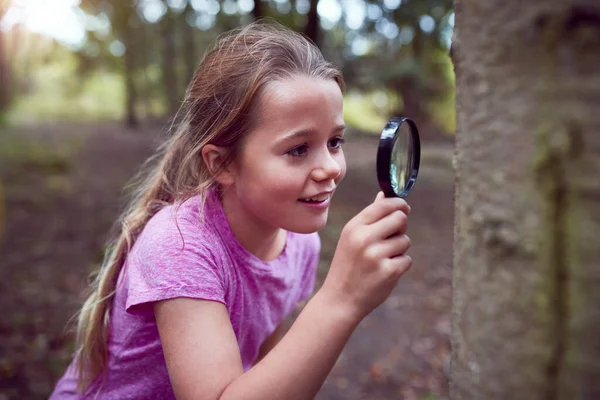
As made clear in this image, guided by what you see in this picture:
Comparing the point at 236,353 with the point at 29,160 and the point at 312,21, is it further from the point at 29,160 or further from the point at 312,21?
the point at 29,160

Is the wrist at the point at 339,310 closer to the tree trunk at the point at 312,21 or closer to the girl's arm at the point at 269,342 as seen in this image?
the girl's arm at the point at 269,342

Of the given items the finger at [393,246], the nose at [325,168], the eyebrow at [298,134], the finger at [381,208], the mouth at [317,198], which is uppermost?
the eyebrow at [298,134]

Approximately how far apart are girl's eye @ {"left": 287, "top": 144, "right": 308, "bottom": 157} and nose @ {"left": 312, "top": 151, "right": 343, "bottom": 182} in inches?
2.1

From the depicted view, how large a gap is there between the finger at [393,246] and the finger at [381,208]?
6cm

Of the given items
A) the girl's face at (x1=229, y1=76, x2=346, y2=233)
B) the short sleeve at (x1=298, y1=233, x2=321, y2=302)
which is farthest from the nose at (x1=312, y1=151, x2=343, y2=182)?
the short sleeve at (x1=298, y1=233, x2=321, y2=302)

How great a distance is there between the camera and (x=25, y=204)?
8469 mm

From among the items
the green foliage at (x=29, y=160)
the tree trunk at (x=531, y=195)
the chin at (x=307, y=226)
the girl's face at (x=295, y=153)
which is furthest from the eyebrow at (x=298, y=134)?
the green foliage at (x=29, y=160)

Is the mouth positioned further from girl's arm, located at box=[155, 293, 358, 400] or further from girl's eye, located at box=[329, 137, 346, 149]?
girl's arm, located at box=[155, 293, 358, 400]

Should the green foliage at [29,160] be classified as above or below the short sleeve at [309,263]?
below

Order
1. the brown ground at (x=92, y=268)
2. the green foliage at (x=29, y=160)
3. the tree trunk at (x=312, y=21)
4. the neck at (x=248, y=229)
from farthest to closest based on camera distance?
the green foliage at (x=29, y=160) < the tree trunk at (x=312, y=21) < the brown ground at (x=92, y=268) < the neck at (x=248, y=229)

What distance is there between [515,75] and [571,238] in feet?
0.92

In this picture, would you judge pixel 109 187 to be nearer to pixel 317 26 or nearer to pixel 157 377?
pixel 317 26

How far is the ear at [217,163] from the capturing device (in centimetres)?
173

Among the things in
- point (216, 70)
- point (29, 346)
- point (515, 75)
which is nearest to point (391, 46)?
point (29, 346)
